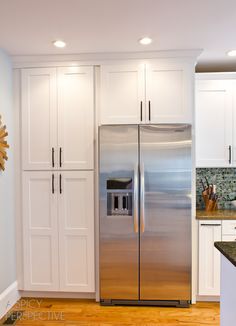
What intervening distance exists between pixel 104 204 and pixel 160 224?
0.59m

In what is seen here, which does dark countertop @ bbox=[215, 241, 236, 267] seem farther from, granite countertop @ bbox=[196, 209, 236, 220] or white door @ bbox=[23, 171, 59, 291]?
white door @ bbox=[23, 171, 59, 291]

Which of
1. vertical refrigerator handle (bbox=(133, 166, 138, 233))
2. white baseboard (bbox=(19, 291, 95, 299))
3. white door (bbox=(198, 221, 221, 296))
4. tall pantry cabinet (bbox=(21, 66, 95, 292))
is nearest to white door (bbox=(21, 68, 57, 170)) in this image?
tall pantry cabinet (bbox=(21, 66, 95, 292))

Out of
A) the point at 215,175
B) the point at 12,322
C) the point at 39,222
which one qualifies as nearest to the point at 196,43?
the point at 215,175

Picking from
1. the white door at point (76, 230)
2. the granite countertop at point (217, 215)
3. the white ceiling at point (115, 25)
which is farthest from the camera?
the white door at point (76, 230)

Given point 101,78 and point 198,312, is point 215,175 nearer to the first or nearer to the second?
point 198,312

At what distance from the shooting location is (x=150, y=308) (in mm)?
2762

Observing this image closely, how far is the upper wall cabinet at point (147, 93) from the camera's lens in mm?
2807

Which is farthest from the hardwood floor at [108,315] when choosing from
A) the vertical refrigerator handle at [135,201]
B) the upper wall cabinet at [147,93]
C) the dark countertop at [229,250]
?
the upper wall cabinet at [147,93]

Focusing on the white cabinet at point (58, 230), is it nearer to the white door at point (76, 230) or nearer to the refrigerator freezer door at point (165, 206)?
the white door at point (76, 230)

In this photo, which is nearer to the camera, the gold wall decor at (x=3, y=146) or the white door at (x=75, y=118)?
the gold wall decor at (x=3, y=146)

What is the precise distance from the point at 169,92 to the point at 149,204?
3.82 feet

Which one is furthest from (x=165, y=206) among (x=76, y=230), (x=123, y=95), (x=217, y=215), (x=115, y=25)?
(x=115, y=25)

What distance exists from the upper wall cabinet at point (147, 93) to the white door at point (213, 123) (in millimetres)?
327

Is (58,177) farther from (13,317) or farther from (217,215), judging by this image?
(217,215)
